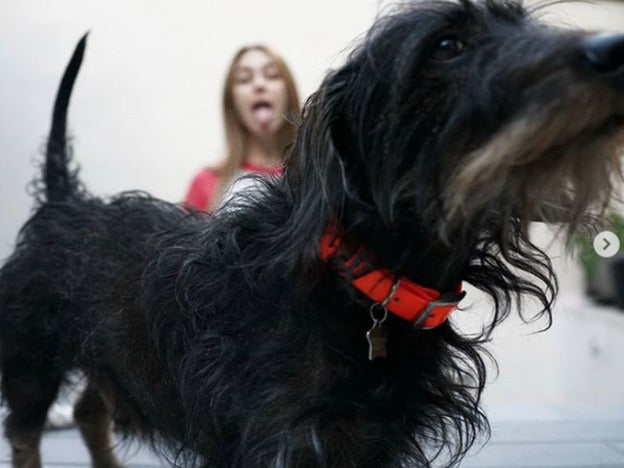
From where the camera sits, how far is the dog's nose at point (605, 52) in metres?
1.32

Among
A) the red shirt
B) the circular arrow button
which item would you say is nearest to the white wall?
the red shirt

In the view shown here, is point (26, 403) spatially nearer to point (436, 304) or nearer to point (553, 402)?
point (436, 304)

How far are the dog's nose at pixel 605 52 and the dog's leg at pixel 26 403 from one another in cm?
208

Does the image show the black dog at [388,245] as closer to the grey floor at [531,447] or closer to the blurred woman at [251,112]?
the grey floor at [531,447]

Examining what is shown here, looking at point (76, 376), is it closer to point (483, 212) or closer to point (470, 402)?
point (470, 402)

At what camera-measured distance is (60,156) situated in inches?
113

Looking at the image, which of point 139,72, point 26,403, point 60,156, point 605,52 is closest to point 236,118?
point 139,72

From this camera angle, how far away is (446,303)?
1687 mm

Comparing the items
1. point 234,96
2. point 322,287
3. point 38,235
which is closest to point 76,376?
point 38,235

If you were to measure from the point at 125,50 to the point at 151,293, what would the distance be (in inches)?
123

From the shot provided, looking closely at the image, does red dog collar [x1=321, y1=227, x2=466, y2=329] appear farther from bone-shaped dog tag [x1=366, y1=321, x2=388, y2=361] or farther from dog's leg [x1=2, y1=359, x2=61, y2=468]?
dog's leg [x1=2, y1=359, x2=61, y2=468]

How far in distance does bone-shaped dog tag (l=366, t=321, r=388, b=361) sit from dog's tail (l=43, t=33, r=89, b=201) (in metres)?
1.57

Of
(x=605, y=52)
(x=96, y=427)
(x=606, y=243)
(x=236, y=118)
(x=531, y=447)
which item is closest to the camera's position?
(x=605, y=52)

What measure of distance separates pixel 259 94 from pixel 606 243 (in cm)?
236
